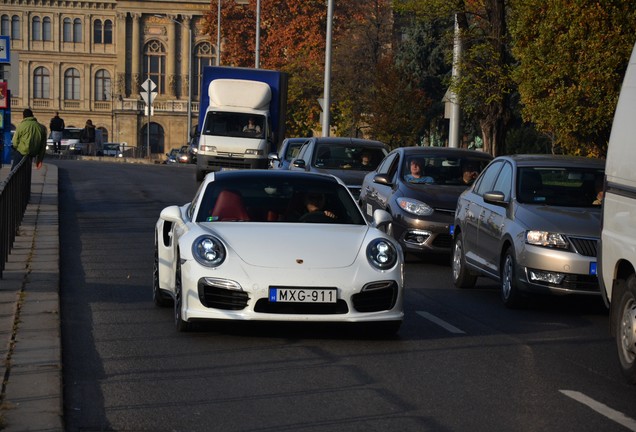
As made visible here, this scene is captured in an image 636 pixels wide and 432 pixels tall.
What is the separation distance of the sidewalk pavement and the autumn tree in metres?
9.04

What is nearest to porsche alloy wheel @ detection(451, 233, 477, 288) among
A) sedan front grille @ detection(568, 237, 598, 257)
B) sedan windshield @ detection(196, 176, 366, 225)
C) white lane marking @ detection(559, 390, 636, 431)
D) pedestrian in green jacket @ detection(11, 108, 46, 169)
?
sedan front grille @ detection(568, 237, 598, 257)

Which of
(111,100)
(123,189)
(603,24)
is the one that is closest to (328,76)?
(123,189)

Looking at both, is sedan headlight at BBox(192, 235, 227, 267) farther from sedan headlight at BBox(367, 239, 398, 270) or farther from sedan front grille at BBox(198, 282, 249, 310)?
sedan headlight at BBox(367, 239, 398, 270)

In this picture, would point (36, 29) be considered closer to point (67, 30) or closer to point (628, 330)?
point (67, 30)

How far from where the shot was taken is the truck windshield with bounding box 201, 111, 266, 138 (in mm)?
39594

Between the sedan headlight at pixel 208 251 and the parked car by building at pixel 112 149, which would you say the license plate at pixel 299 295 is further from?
the parked car by building at pixel 112 149

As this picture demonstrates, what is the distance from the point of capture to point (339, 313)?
10.6 m

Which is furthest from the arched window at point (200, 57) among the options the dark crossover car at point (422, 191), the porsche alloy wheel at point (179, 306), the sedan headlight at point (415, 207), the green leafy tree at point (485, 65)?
the porsche alloy wheel at point (179, 306)

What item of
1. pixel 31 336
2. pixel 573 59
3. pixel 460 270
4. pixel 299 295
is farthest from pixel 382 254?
pixel 573 59

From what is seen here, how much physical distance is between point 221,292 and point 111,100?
117 metres

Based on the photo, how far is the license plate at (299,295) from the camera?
413 inches

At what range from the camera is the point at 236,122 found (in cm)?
3975

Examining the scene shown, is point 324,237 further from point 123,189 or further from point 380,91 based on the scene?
point 380,91

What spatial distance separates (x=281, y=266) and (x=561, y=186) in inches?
194
